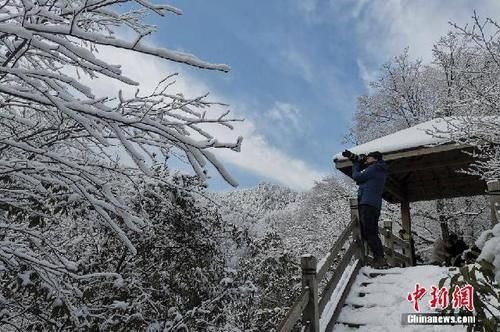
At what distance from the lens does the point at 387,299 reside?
5.94 meters

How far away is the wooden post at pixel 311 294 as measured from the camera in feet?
→ 17.2

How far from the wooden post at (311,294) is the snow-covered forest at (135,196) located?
1.10m

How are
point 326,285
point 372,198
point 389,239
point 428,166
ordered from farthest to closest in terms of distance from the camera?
point 428,166 < point 389,239 < point 372,198 < point 326,285

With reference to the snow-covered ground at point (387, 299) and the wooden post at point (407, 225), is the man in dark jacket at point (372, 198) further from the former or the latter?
the wooden post at point (407, 225)

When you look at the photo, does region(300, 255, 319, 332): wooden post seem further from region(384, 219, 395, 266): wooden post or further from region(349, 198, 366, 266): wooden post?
region(384, 219, 395, 266): wooden post

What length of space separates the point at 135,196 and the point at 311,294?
272 cm

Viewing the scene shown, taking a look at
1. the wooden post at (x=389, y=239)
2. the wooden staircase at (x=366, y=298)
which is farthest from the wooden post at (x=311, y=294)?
the wooden post at (x=389, y=239)

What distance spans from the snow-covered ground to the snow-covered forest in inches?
71.5

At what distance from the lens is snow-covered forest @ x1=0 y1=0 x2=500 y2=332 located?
1621 mm

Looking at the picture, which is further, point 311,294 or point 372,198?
point 372,198

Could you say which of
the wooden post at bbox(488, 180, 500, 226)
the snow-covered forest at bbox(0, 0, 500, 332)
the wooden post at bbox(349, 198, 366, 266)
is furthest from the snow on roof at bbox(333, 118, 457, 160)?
the wooden post at bbox(349, 198, 366, 266)

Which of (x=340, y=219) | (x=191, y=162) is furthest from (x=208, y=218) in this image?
(x=340, y=219)

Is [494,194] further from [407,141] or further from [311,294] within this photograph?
[311,294]

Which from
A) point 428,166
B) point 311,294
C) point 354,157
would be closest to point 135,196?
point 311,294
